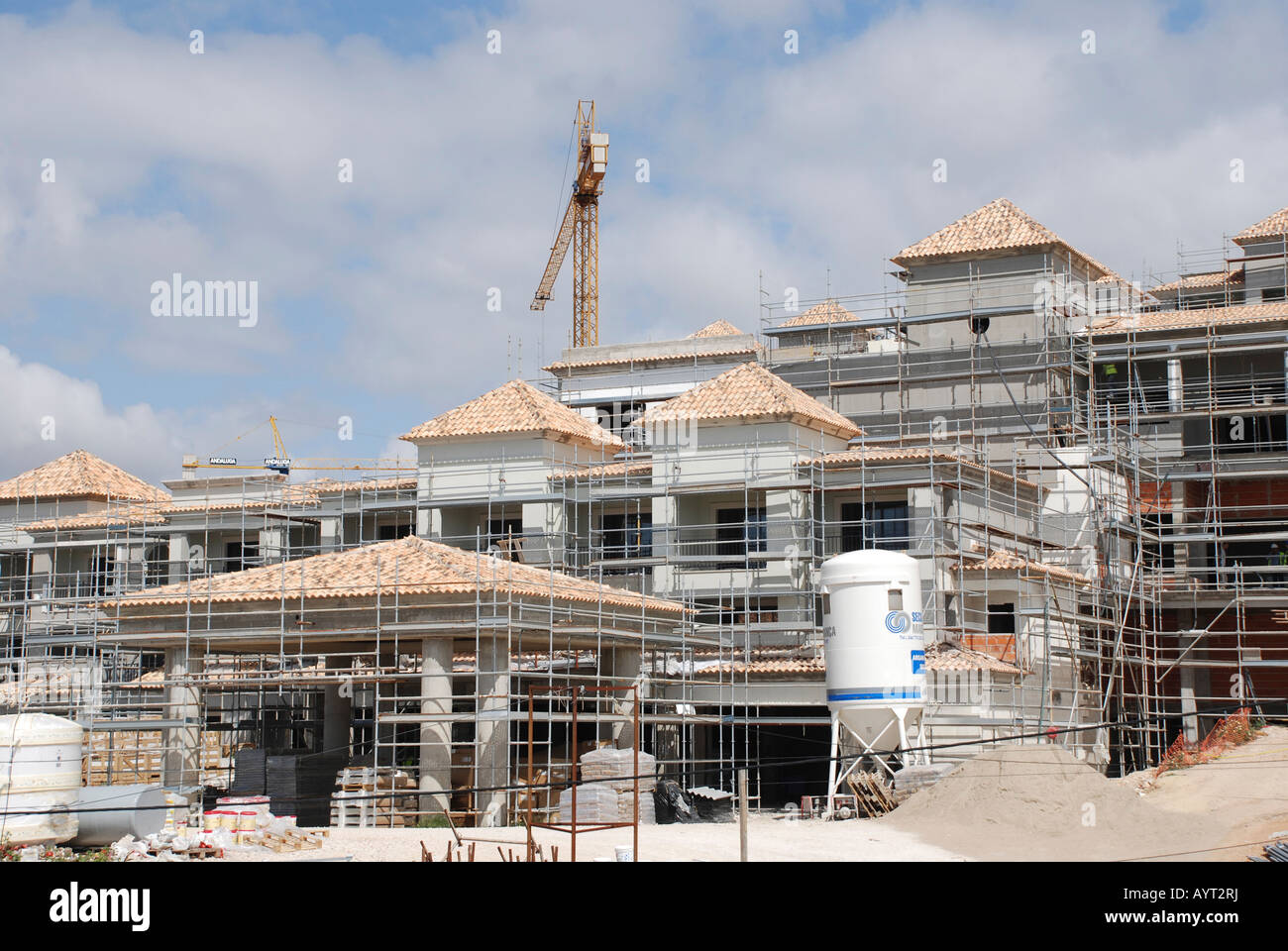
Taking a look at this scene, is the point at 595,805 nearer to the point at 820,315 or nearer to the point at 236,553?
the point at 236,553

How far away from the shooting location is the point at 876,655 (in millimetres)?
32656

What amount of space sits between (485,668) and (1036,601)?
15704 millimetres

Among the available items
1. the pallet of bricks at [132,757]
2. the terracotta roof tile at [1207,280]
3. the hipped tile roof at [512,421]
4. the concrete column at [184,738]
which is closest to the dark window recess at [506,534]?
the hipped tile roof at [512,421]

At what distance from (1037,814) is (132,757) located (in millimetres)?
28464

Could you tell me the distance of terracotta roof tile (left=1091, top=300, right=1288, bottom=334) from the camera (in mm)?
45812

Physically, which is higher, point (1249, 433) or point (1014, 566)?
point (1249, 433)

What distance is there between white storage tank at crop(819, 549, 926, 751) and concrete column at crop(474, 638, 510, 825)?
740 centimetres

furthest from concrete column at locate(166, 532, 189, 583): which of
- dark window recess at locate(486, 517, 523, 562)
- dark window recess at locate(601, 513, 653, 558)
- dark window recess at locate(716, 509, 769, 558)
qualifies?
dark window recess at locate(716, 509, 769, 558)

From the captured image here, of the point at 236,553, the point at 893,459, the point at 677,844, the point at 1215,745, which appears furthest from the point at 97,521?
the point at 1215,745

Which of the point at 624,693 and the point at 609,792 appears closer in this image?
the point at 609,792

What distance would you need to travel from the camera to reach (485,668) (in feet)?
104

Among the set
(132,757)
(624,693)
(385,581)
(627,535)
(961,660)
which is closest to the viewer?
(385,581)
